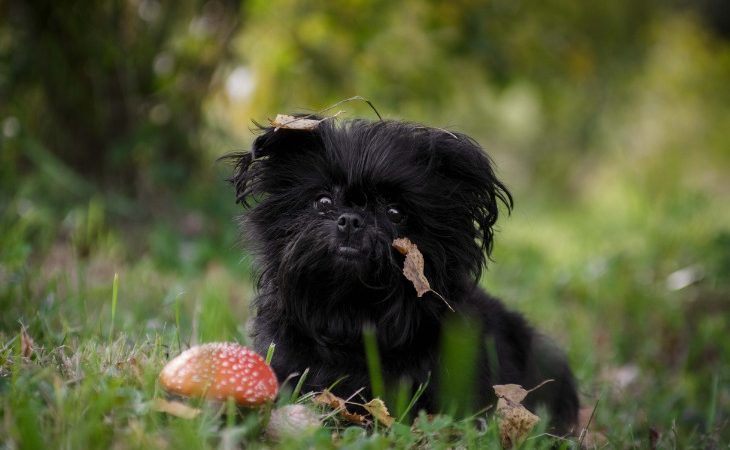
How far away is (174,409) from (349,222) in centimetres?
91

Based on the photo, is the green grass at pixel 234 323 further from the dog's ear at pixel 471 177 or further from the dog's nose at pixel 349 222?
the dog's ear at pixel 471 177

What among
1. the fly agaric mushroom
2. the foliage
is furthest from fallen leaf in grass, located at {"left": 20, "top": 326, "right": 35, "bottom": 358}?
the foliage

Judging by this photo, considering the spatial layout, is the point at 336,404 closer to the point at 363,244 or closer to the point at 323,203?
the point at 363,244

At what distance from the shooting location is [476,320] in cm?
328

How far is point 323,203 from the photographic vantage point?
3014 mm

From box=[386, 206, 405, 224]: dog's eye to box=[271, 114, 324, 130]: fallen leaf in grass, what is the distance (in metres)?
0.43

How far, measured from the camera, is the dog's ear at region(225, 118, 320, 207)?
10.3 ft

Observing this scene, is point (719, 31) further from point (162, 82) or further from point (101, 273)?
point (101, 273)

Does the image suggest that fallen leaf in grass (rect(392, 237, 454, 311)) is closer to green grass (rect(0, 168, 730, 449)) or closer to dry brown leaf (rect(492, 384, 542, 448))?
green grass (rect(0, 168, 730, 449))

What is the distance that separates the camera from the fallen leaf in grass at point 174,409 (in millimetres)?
2217

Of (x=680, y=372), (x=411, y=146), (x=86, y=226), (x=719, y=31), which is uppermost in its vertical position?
(x=719, y=31)

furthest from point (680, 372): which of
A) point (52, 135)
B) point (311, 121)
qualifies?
point (52, 135)

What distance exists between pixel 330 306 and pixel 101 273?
2732mm

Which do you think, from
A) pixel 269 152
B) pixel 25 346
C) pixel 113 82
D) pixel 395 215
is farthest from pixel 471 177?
pixel 113 82
